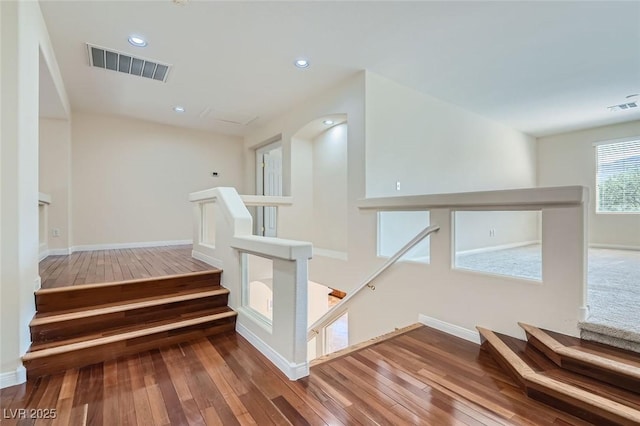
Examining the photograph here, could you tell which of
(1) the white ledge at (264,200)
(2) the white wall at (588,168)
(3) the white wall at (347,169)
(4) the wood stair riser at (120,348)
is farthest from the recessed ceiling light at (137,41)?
(2) the white wall at (588,168)

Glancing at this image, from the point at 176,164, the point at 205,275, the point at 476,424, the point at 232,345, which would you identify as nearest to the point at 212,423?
the point at 232,345

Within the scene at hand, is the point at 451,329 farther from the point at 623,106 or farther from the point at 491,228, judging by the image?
the point at 623,106

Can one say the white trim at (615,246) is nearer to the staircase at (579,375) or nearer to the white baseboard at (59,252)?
the staircase at (579,375)

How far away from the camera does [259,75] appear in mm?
3984

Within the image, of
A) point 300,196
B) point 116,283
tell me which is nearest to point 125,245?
point 116,283

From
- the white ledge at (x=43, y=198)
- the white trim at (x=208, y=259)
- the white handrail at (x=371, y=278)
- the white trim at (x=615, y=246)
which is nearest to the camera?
the white handrail at (x=371, y=278)

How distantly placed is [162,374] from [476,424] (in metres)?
2.03

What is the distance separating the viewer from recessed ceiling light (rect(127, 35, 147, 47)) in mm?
3096

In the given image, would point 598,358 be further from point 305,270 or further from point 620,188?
point 620,188

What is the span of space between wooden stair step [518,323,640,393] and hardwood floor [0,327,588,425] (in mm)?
370

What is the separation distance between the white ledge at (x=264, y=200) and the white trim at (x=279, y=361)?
248 centimetres

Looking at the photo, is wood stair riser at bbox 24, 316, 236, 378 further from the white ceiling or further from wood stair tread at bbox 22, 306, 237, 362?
the white ceiling

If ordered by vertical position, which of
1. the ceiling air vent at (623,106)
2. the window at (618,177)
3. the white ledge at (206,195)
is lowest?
the white ledge at (206,195)

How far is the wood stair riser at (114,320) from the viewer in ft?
7.29
